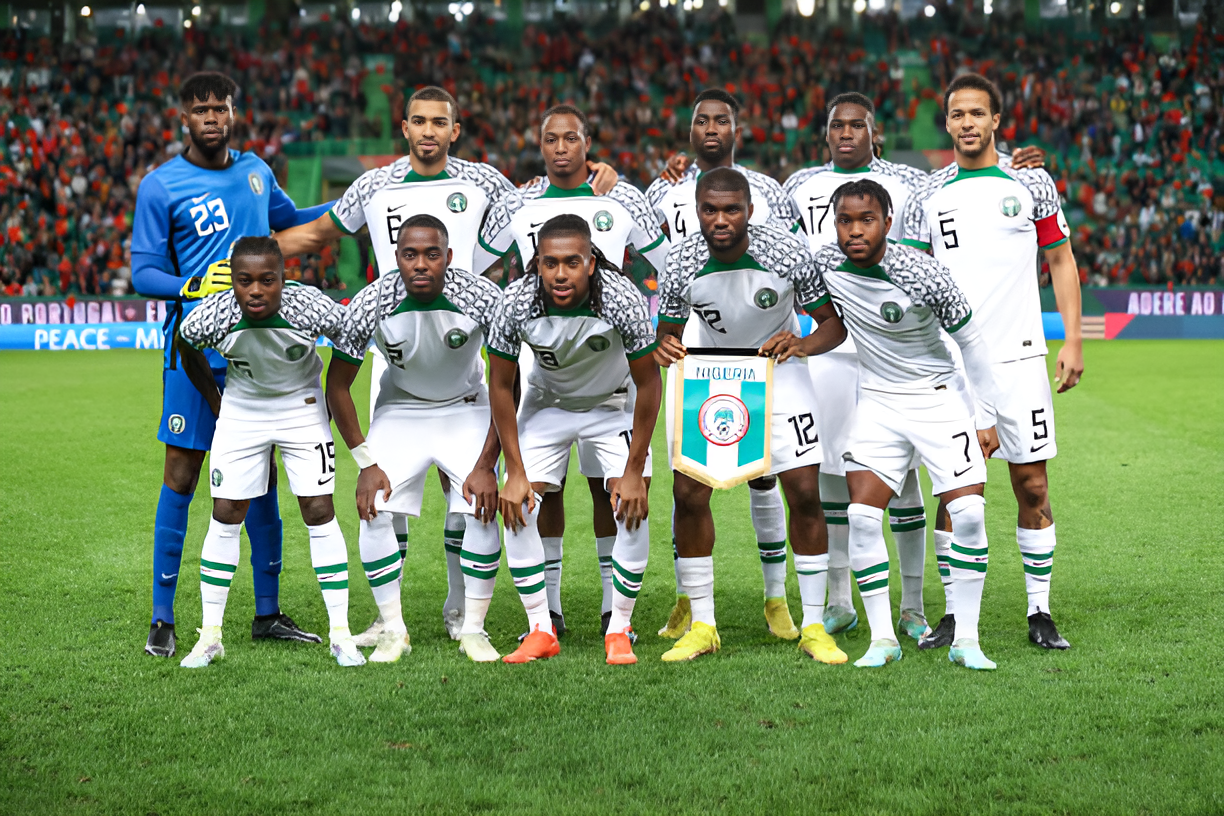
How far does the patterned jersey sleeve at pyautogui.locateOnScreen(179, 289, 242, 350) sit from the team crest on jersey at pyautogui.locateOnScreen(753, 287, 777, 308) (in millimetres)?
2209

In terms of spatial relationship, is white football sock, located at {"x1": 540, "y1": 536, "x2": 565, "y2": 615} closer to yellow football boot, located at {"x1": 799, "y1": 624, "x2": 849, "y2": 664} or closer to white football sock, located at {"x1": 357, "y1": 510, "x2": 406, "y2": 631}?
white football sock, located at {"x1": 357, "y1": 510, "x2": 406, "y2": 631}

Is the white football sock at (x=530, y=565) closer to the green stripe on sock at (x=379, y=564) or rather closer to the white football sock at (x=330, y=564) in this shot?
the green stripe on sock at (x=379, y=564)

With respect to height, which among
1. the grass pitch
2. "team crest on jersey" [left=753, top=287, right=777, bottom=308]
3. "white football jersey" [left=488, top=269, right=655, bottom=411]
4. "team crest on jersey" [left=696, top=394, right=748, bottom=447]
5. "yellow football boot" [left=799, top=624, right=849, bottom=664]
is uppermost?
"team crest on jersey" [left=753, top=287, right=777, bottom=308]

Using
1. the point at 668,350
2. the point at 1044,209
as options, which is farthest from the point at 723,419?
the point at 1044,209

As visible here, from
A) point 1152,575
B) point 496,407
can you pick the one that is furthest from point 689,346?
point 1152,575

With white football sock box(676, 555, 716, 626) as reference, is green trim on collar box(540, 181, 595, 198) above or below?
above

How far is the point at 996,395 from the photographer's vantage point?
5465mm

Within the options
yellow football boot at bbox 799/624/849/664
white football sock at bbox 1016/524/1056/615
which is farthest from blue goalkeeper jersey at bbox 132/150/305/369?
white football sock at bbox 1016/524/1056/615

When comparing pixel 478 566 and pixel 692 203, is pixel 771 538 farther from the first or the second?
pixel 692 203

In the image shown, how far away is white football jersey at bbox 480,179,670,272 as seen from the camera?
6.03 m

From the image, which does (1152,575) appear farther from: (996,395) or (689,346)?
(689,346)

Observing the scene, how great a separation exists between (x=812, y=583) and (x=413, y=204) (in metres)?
2.61

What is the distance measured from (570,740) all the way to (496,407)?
151 centimetres

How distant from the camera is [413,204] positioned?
5992mm
